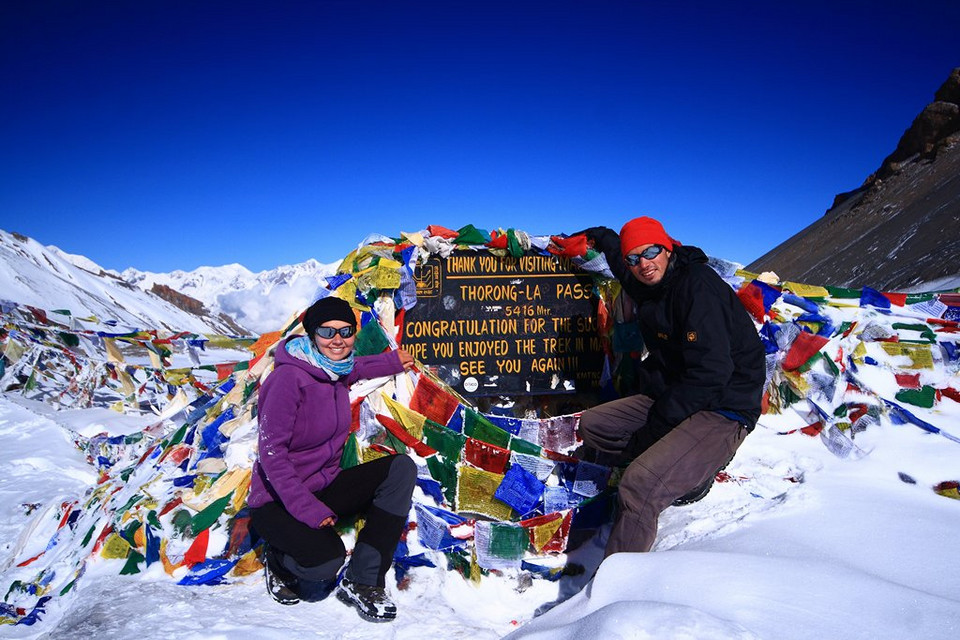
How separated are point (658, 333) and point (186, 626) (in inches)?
105

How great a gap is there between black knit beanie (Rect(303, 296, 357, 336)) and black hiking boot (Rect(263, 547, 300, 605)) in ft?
3.77

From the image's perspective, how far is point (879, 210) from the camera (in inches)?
1841

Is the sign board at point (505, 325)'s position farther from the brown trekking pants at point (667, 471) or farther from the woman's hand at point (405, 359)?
the brown trekking pants at point (667, 471)

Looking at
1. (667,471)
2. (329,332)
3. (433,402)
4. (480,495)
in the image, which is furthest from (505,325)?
(667,471)

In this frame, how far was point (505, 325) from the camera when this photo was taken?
176 inches

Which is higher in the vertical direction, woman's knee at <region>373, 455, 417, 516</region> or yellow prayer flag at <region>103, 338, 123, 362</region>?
yellow prayer flag at <region>103, 338, 123, 362</region>

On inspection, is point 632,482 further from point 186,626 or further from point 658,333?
point 186,626

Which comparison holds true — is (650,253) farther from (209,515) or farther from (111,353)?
(111,353)

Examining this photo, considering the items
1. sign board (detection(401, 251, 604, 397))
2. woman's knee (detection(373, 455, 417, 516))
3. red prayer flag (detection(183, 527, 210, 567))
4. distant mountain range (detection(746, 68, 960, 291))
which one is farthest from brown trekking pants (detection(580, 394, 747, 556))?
distant mountain range (detection(746, 68, 960, 291))

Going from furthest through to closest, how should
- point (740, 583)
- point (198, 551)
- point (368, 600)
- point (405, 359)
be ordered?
point (405, 359) < point (198, 551) < point (368, 600) < point (740, 583)

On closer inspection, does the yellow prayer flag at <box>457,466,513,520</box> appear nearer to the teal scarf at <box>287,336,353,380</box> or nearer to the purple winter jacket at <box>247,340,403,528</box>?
the purple winter jacket at <box>247,340,403,528</box>

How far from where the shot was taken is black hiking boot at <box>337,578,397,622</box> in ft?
8.60

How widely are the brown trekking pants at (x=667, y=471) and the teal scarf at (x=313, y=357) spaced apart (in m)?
1.55

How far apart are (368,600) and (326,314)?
55.0 inches
